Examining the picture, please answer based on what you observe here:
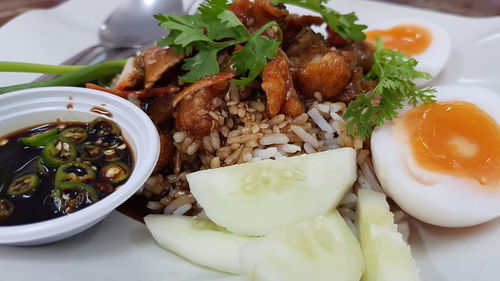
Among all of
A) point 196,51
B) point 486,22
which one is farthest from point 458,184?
point 486,22

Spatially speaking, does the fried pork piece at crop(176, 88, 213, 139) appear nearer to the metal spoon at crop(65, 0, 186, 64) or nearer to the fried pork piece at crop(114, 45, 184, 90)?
the fried pork piece at crop(114, 45, 184, 90)

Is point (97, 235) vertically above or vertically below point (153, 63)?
below

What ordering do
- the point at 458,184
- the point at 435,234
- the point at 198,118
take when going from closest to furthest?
the point at 458,184, the point at 435,234, the point at 198,118

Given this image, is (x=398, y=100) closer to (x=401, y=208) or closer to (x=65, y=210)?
(x=401, y=208)

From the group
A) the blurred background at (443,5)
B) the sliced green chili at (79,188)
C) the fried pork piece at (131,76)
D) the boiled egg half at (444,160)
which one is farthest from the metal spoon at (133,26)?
the boiled egg half at (444,160)

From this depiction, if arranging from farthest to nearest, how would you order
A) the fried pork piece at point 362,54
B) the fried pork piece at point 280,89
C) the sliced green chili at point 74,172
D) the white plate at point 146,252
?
the fried pork piece at point 362,54
the fried pork piece at point 280,89
the sliced green chili at point 74,172
the white plate at point 146,252

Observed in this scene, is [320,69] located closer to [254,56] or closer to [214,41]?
[254,56]

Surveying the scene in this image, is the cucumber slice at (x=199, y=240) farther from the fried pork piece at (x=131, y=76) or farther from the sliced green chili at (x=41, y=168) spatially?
the fried pork piece at (x=131, y=76)

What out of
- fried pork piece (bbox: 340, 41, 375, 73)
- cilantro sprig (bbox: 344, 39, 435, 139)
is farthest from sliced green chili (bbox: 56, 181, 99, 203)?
fried pork piece (bbox: 340, 41, 375, 73)
